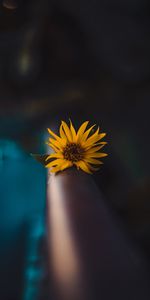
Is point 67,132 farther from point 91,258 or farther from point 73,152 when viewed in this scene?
point 91,258

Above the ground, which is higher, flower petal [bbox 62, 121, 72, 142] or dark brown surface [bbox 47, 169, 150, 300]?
flower petal [bbox 62, 121, 72, 142]

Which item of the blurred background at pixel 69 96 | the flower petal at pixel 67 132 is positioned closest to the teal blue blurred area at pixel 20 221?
the blurred background at pixel 69 96

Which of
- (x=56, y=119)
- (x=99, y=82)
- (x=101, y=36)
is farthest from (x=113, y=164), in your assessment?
(x=101, y=36)

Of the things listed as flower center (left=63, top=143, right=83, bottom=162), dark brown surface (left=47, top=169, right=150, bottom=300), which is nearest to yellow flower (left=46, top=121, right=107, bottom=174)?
flower center (left=63, top=143, right=83, bottom=162)

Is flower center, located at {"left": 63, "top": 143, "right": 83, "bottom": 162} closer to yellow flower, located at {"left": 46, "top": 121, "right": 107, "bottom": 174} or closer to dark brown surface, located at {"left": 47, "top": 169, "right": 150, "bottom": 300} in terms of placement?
yellow flower, located at {"left": 46, "top": 121, "right": 107, "bottom": 174}

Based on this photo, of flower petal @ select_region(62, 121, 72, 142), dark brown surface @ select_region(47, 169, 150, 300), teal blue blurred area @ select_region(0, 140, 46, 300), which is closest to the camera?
dark brown surface @ select_region(47, 169, 150, 300)

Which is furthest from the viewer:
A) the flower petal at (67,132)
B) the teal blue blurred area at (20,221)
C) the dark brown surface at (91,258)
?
the flower petal at (67,132)

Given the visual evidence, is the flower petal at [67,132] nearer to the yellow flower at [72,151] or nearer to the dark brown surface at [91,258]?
the yellow flower at [72,151]
